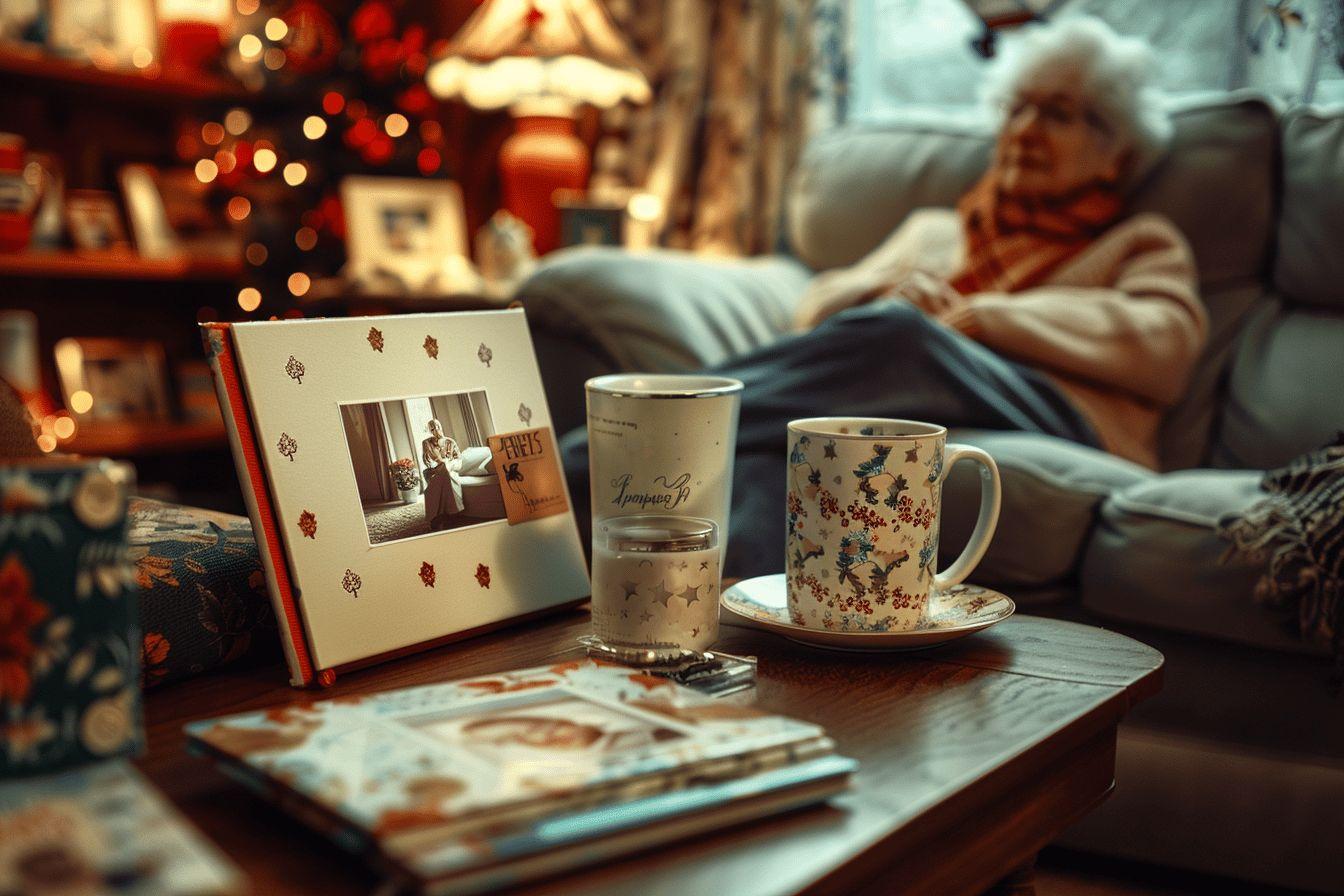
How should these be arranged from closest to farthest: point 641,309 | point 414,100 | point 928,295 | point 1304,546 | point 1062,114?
point 1304,546, point 641,309, point 928,295, point 1062,114, point 414,100

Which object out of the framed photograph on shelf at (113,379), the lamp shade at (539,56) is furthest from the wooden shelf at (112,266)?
the lamp shade at (539,56)

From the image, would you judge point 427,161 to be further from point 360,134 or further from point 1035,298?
point 1035,298

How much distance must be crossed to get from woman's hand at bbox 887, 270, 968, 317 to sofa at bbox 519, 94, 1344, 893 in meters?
0.26

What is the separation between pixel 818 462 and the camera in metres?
0.66

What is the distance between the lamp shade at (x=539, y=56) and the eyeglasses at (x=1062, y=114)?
870 millimetres

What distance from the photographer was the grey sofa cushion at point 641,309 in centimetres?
154

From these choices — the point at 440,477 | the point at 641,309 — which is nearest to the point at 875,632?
the point at 440,477

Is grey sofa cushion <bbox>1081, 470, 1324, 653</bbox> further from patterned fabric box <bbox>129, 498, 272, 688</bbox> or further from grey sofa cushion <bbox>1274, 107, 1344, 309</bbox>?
patterned fabric box <bbox>129, 498, 272, 688</bbox>

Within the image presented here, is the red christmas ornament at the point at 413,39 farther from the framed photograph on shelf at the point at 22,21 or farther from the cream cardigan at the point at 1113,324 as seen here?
the cream cardigan at the point at 1113,324

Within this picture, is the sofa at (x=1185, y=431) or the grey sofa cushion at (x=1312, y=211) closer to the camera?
the sofa at (x=1185, y=431)

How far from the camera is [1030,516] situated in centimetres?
122

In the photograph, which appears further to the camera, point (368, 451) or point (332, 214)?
point (332, 214)

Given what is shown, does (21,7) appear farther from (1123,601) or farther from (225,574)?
(1123,601)

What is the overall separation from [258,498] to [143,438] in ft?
7.28
